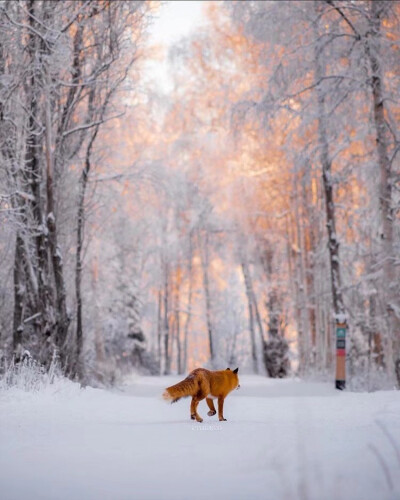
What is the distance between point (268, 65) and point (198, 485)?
10800mm

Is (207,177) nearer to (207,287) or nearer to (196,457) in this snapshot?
(207,287)

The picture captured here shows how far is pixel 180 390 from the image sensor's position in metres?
3.95

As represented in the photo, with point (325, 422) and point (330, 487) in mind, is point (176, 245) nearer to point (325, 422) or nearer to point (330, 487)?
point (325, 422)

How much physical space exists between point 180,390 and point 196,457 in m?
0.97

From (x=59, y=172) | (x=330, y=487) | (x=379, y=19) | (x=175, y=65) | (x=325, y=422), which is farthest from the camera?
(x=175, y=65)

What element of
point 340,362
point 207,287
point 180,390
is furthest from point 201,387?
point 207,287

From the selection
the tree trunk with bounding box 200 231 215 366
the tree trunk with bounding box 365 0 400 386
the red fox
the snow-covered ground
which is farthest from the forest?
the red fox

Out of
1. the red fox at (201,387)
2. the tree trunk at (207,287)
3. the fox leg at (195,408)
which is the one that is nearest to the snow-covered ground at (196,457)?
the fox leg at (195,408)

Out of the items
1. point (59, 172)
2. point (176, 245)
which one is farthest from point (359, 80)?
point (176, 245)

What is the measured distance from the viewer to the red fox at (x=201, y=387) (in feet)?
12.9

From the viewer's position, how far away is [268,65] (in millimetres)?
11727

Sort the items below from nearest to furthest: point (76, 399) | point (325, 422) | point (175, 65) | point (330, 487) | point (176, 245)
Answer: point (330, 487), point (325, 422), point (76, 399), point (175, 65), point (176, 245)

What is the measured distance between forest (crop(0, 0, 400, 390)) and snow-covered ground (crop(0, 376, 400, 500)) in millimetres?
3026

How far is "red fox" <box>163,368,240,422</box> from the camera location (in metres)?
3.95
